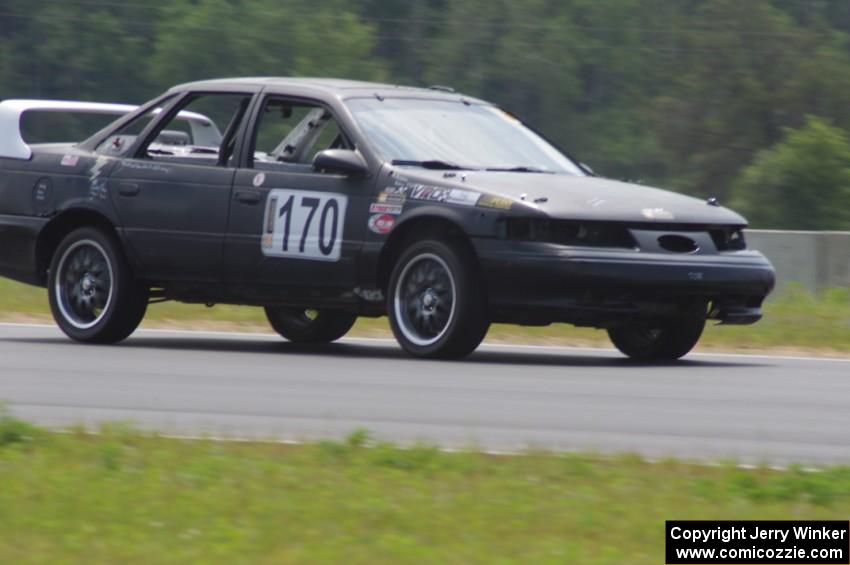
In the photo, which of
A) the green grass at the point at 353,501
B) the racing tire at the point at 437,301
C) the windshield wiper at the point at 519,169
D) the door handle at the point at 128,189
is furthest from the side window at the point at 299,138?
the green grass at the point at 353,501

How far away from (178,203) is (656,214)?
122 inches

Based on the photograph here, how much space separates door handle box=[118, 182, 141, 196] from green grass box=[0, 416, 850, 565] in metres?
4.93

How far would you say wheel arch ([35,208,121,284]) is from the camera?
12.5 meters

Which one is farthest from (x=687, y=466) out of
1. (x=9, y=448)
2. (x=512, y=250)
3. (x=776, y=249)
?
(x=776, y=249)

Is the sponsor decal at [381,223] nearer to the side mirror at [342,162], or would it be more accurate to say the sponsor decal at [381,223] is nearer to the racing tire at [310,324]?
the side mirror at [342,162]

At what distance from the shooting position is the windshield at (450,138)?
11.6 metres

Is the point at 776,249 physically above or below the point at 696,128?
below

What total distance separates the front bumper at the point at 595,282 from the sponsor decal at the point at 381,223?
25.1 inches

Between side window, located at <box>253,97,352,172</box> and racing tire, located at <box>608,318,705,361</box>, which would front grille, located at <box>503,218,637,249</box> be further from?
side window, located at <box>253,97,352,172</box>

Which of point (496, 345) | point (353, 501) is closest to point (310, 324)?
point (496, 345)

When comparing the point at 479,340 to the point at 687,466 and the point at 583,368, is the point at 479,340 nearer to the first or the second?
the point at 583,368

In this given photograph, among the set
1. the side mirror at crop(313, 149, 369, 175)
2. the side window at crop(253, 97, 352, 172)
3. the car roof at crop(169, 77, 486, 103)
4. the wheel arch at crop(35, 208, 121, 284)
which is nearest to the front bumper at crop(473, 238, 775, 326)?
the side mirror at crop(313, 149, 369, 175)

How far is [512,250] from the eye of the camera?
10.7 m

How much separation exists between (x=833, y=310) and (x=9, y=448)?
33.3 feet
